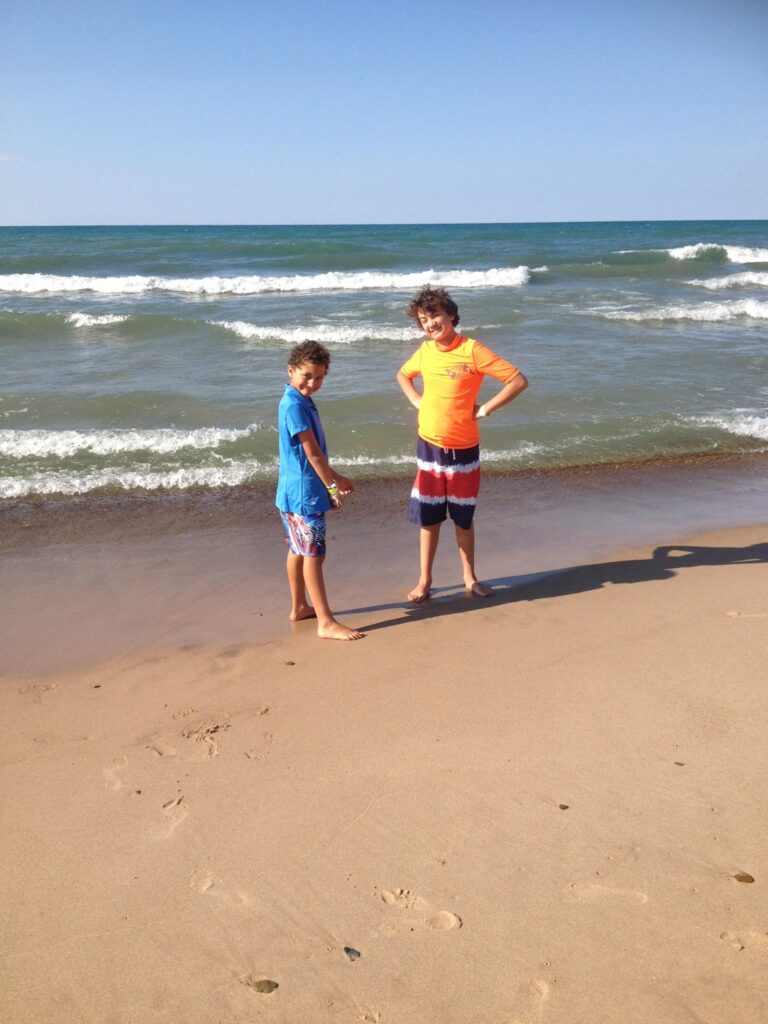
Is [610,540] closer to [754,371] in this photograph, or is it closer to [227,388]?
[227,388]

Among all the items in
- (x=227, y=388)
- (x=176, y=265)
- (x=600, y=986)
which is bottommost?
(x=600, y=986)

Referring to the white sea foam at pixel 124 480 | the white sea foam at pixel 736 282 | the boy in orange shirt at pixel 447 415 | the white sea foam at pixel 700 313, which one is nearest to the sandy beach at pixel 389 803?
the boy in orange shirt at pixel 447 415

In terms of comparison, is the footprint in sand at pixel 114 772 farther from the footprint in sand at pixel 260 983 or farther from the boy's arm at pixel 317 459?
the boy's arm at pixel 317 459

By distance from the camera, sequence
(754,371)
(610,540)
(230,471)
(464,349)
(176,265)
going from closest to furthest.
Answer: (464,349), (610,540), (230,471), (754,371), (176,265)

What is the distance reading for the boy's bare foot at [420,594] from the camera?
4.66 meters

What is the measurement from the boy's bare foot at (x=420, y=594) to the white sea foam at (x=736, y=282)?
788 inches

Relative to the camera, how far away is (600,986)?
206 centimetres

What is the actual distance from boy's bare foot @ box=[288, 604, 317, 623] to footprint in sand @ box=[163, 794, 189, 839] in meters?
1.68

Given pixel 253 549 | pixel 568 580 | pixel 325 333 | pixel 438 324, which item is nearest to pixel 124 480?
pixel 253 549

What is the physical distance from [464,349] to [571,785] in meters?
2.48

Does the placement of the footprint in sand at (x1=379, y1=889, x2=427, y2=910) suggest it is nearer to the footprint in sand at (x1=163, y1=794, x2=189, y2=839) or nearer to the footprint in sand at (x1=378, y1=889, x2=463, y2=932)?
the footprint in sand at (x1=378, y1=889, x2=463, y2=932)

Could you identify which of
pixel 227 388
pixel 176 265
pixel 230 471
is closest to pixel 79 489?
pixel 230 471

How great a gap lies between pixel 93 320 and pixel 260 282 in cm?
961

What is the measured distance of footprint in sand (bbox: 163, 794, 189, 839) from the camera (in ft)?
8.73
